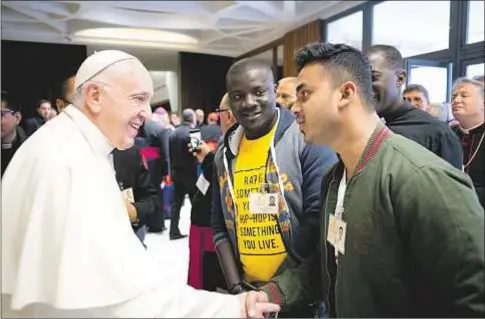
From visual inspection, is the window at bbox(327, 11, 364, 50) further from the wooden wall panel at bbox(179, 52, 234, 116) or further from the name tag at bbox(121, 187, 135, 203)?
the name tag at bbox(121, 187, 135, 203)

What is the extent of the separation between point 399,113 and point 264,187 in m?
0.65

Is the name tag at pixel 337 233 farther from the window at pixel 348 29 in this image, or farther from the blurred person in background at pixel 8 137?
the window at pixel 348 29

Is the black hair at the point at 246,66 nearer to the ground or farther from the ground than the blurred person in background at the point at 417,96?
farther from the ground

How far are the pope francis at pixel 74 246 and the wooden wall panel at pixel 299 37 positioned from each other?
714 cm

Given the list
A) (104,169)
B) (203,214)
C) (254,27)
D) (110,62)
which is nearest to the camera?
(104,169)

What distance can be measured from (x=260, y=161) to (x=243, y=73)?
0.33 m

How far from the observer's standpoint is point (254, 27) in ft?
30.6

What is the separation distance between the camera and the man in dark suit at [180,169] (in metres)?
4.71

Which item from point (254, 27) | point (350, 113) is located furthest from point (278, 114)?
point (254, 27)

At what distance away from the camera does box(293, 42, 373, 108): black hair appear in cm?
113

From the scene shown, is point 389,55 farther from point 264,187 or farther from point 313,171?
point 264,187

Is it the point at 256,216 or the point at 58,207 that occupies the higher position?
the point at 58,207

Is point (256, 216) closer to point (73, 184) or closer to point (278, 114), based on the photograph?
point (278, 114)

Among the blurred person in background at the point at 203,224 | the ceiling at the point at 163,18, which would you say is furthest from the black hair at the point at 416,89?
the ceiling at the point at 163,18
